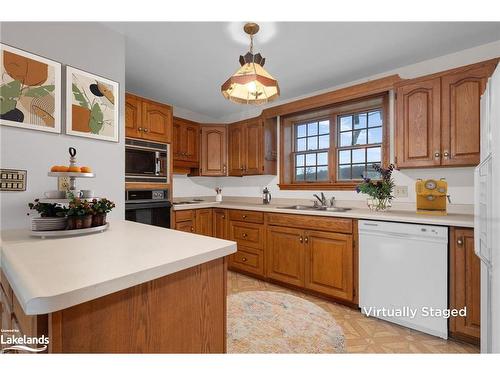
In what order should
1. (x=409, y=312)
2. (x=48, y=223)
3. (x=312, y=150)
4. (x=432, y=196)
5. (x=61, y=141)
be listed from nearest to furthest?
(x=48, y=223) → (x=61, y=141) → (x=409, y=312) → (x=432, y=196) → (x=312, y=150)

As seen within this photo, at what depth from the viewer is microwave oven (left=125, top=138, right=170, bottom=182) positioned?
8.21ft

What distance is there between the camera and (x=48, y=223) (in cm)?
107

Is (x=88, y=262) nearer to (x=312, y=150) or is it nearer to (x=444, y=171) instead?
(x=444, y=171)

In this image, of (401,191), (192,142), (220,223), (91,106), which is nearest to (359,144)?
(401,191)

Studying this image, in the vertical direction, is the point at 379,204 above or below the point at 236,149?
below

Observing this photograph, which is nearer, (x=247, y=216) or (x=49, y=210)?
(x=49, y=210)

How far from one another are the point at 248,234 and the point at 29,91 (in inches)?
93.4

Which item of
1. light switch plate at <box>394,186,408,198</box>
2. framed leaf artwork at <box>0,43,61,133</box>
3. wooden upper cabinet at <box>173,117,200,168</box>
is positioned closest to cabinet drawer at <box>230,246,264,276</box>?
Result: wooden upper cabinet at <box>173,117,200,168</box>

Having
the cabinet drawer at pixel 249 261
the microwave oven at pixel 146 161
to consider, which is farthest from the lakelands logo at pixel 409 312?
the microwave oven at pixel 146 161

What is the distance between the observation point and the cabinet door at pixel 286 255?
249cm

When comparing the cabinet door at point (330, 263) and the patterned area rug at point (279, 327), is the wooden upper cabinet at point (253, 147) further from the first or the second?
the patterned area rug at point (279, 327)
